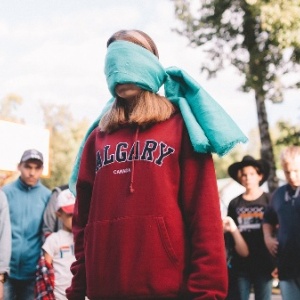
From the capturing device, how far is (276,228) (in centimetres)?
565

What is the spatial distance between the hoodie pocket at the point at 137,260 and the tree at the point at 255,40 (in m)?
13.3

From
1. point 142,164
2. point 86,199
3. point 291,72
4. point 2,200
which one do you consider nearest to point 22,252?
point 2,200

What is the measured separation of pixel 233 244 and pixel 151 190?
3.94 metres

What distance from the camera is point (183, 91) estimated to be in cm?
247

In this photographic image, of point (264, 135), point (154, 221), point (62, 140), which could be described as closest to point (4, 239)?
point (154, 221)

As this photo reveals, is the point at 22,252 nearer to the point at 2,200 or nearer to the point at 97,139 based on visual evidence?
the point at 2,200

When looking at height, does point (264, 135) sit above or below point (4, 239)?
above

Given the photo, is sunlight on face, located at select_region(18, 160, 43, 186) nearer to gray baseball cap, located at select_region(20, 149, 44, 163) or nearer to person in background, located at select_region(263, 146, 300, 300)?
gray baseball cap, located at select_region(20, 149, 44, 163)

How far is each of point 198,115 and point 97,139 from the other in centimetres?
49

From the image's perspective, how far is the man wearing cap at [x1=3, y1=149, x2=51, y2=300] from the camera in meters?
5.76

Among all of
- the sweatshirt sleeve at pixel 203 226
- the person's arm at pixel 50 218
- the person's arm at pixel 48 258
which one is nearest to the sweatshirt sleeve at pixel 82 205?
the sweatshirt sleeve at pixel 203 226

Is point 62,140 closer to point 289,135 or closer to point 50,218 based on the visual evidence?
point 289,135

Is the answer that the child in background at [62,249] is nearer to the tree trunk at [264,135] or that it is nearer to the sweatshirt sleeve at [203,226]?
the sweatshirt sleeve at [203,226]

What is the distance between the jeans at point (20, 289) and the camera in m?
5.71
